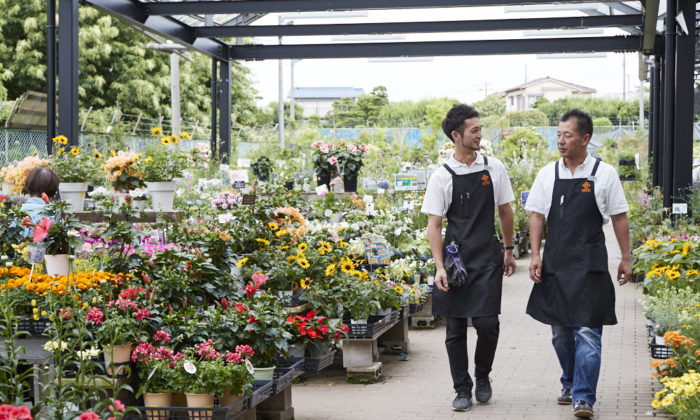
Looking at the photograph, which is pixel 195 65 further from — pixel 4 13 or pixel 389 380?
pixel 389 380

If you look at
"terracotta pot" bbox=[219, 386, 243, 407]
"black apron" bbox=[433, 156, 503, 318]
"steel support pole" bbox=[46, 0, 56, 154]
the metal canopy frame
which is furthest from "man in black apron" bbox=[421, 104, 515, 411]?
Answer: "steel support pole" bbox=[46, 0, 56, 154]

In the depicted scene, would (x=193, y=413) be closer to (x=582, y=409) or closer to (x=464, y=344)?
(x=464, y=344)

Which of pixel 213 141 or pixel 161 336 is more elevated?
pixel 213 141

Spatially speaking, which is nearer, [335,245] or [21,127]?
[335,245]

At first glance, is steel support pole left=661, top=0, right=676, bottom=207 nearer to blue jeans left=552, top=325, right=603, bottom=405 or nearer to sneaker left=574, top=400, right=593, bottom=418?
blue jeans left=552, top=325, right=603, bottom=405

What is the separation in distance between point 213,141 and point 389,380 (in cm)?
981

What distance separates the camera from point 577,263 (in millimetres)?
4375

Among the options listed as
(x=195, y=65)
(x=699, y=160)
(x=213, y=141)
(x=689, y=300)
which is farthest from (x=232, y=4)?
(x=195, y=65)

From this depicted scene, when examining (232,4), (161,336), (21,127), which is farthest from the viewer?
(21,127)

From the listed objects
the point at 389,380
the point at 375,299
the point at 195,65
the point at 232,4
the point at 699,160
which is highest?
the point at 195,65

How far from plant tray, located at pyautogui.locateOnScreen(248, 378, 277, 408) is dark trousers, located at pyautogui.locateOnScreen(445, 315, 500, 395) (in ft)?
3.57

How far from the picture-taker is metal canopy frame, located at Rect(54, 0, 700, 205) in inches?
341

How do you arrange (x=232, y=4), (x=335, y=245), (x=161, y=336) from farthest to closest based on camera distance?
(x=232, y=4) < (x=335, y=245) < (x=161, y=336)

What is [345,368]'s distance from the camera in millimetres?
5824
